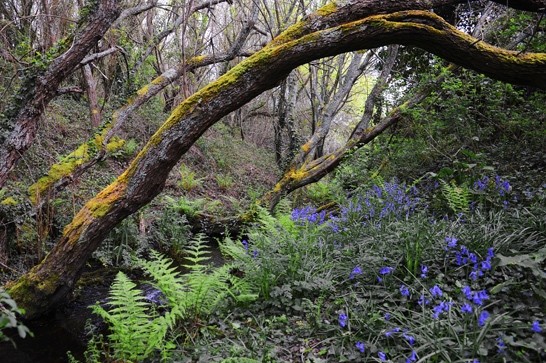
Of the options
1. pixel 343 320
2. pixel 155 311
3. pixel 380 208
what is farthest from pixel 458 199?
pixel 155 311

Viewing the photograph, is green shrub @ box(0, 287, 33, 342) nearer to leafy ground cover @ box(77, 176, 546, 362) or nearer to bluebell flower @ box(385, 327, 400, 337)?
leafy ground cover @ box(77, 176, 546, 362)

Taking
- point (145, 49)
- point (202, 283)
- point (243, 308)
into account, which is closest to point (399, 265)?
point (243, 308)

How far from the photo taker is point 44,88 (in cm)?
465

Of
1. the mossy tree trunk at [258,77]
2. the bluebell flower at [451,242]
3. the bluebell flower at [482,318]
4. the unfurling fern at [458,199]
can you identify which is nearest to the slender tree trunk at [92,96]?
the mossy tree trunk at [258,77]

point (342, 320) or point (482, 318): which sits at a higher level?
point (482, 318)

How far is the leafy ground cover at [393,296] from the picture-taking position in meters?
2.12

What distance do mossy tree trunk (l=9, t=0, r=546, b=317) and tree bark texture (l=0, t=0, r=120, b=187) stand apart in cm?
153

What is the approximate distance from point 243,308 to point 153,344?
992 mm

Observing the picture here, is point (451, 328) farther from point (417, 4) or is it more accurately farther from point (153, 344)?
point (417, 4)

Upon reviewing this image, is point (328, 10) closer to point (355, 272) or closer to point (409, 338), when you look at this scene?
point (355, 272)

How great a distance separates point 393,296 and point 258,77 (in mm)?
2538

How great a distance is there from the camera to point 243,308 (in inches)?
136

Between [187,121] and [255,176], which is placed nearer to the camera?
[187,121]

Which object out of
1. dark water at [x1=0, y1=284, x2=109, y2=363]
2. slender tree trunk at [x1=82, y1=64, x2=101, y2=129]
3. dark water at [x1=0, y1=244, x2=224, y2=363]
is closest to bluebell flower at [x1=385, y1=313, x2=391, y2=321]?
dark water at [x1=0, y1=244, x2=224, y2=363]
